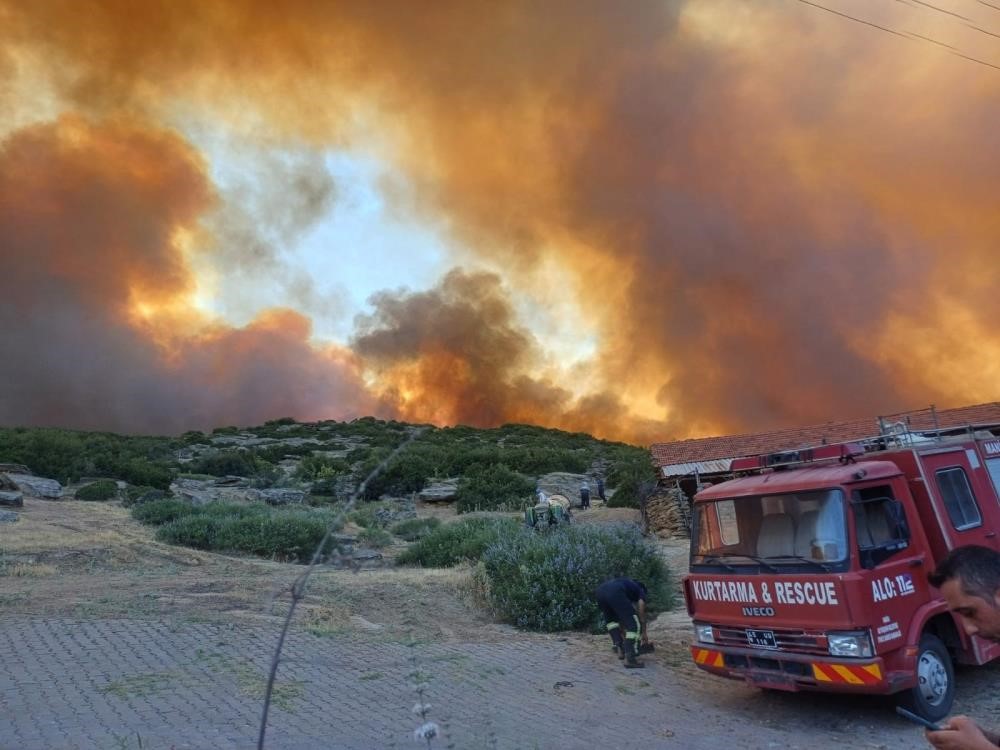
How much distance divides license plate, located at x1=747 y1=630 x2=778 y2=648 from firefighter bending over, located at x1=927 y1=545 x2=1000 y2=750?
15.4 feet

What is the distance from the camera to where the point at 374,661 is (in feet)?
32.4

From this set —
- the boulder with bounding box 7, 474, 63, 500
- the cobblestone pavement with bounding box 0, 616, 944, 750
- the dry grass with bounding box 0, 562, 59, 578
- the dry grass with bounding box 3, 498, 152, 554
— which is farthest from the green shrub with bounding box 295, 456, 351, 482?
the cobblestone pavement with bounding box 0, 616, 944, 750

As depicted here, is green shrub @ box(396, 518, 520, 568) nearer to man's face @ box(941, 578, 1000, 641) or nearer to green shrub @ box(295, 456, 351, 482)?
man's face @ box(941, 578, 1000, 641)

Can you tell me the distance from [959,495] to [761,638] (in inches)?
112

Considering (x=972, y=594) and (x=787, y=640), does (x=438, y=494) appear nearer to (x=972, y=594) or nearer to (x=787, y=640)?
(x=787, y=640)

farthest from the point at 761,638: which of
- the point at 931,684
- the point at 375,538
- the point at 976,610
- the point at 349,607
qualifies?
the point at 375,538

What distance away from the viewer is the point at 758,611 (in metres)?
7.40

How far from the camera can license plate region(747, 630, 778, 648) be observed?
730 centimetres

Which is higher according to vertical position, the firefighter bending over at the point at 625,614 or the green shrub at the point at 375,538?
the green shrub at the point at 375,538

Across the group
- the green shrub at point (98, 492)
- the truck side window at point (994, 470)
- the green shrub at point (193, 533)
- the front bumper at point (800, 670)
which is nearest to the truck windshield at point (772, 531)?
the front bumper at point (800, 670)

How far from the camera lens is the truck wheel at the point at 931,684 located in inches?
275

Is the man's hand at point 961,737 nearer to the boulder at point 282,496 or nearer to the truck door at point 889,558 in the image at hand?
the truck door at point 889,558

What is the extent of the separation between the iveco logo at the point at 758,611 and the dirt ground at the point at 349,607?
110 cm

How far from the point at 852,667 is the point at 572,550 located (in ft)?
20.9
